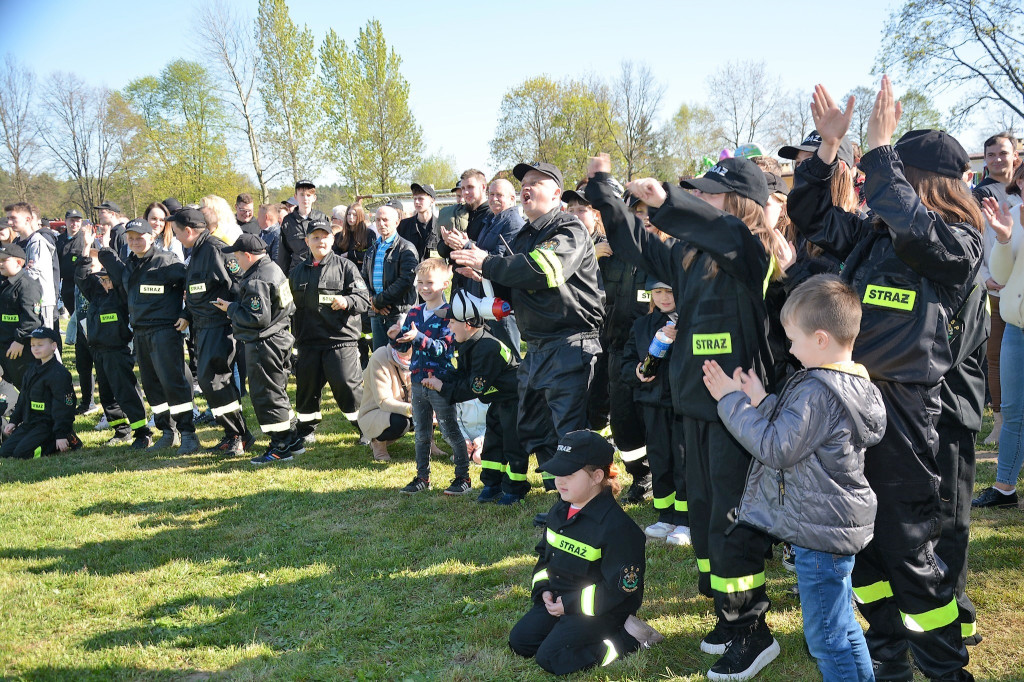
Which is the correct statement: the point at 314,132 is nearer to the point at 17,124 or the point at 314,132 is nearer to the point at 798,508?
the point at 17,124

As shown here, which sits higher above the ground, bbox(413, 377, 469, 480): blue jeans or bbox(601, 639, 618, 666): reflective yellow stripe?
bbox(413, 377, 469, 480): blue jeans

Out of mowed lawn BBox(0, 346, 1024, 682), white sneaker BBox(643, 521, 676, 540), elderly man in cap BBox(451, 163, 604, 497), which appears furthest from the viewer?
white sneaker BBox(643, 521, 676, 540)

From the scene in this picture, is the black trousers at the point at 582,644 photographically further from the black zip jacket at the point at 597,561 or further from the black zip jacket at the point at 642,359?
the black zip jacket at the point at 642,359

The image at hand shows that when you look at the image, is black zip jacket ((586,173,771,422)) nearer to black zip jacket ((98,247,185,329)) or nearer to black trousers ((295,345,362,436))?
black trousers ((295,345,362,436))

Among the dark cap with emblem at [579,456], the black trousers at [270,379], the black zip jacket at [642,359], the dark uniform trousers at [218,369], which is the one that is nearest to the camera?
the dark cap with emblem at [579,456]

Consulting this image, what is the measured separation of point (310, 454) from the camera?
785 cm

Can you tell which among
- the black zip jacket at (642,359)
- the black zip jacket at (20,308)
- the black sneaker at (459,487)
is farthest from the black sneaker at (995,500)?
the black zip jacket at (20,308)

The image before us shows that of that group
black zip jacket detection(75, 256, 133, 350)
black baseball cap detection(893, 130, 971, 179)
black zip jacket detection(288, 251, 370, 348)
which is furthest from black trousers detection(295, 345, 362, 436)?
black baseball cap detection(893, 130, 971, 179)

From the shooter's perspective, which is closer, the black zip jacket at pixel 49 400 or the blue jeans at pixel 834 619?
the blue jeans at pixel 834 619

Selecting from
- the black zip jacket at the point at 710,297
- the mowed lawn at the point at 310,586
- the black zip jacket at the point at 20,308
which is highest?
the black zip jacket at the point at 20,308

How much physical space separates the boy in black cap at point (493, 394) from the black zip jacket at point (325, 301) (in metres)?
1.84

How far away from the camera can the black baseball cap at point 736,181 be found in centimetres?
338

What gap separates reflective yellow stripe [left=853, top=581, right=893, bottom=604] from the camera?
10.4 feet

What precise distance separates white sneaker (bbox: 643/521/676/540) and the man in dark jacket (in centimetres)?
409
